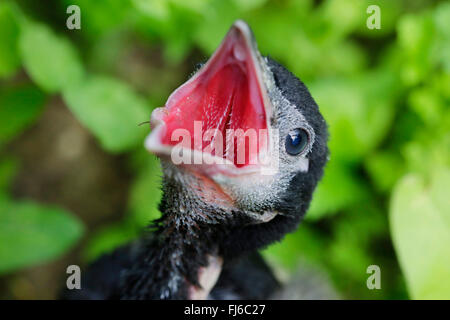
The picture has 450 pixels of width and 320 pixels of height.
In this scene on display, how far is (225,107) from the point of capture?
1.15 metres

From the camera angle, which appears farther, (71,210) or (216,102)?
(71,210)

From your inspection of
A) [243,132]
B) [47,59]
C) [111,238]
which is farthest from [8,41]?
[243,132]

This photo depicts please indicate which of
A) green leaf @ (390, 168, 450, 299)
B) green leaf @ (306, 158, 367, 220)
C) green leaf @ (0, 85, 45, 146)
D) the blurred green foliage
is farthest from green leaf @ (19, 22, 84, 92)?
green leaf @ (390, 168, 450, 299)

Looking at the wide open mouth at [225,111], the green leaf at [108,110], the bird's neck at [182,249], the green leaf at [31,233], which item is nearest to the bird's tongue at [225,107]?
the wide open mouth at [225,111]

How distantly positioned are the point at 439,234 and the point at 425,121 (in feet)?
2.13

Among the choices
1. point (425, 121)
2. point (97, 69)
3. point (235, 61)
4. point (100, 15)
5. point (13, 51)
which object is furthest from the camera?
Result: point (97, 69)

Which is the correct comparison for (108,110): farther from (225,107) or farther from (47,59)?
(225,107)

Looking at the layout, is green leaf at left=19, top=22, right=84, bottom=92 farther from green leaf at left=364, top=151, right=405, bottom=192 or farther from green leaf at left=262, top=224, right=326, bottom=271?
green leaf at left=364, top=151, right=405, bottom=192

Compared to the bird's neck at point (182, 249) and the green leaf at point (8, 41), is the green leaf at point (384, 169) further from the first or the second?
the green leaf at point (8, 41)

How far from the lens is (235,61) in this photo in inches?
42.1

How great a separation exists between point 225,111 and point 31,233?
112 centimetres

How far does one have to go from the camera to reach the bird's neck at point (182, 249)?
1.10 meters
